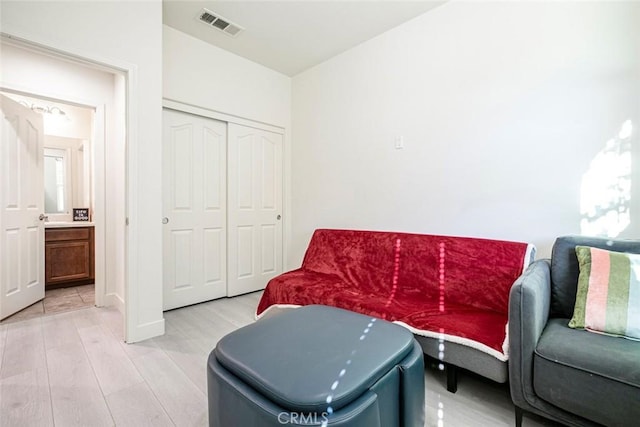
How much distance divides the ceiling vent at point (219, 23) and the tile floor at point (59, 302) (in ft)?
9.92

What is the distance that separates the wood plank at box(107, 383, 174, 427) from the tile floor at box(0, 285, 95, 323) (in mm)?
1871

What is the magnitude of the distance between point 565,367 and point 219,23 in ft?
11.2

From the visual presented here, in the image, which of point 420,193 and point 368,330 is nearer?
point 368,330

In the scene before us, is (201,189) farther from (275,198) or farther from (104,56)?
(104,56)

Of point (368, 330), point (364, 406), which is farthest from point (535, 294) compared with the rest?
point (364, 406)

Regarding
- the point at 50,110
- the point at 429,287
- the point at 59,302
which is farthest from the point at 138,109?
the point at 50,110

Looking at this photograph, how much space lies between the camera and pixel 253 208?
3.53 m

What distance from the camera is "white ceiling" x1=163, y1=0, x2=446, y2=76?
2.46 m

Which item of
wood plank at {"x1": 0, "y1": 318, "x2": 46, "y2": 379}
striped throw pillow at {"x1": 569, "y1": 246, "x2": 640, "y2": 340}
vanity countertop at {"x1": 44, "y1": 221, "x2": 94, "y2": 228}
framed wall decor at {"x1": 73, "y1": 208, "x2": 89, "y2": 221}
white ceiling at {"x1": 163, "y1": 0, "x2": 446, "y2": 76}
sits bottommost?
wood plank at {"x1": 0, "y1": 318, "x2": 46, "y2": 379}

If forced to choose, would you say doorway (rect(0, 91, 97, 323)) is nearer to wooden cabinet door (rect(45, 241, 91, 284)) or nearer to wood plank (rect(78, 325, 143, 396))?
wooden cabinet door (rect(45, 241, 91, 284))

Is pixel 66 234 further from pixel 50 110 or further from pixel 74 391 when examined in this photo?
pixel 74 391

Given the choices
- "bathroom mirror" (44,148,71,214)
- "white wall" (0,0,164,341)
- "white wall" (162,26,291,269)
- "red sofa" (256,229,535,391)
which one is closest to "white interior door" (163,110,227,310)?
"white wall" (162,26,291,269)

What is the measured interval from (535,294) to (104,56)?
2.98m

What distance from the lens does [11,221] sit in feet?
8.89
